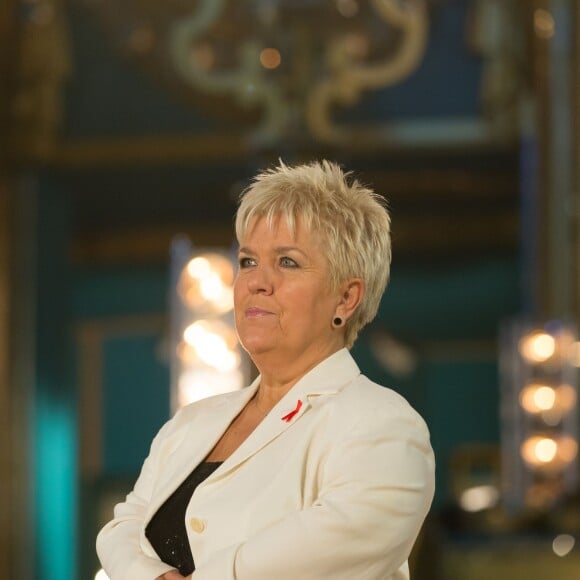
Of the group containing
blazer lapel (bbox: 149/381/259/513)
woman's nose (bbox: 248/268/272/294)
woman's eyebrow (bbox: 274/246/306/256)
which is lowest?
blazer lapel (bbox: 149/381/259/513)

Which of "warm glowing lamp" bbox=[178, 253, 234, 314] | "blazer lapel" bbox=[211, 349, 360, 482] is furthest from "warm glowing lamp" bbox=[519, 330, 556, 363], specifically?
"blazer lapel" bbox=[211, 349, 360, 482]

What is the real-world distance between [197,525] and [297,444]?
0.16 meters

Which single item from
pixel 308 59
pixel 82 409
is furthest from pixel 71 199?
pixel 308 59

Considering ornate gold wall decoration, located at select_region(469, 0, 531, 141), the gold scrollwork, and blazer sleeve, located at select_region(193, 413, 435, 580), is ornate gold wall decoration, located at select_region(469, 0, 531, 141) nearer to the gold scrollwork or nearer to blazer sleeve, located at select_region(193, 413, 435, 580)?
the gold scrollwork

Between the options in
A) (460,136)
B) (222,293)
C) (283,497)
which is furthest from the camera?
(460,136)

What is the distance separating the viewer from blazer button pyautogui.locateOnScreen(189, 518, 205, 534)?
185cm

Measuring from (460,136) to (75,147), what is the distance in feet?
7.28

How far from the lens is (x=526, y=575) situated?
16.9ft

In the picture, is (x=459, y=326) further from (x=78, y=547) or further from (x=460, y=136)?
(x=78, y=547)

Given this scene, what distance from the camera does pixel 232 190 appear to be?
8.56m

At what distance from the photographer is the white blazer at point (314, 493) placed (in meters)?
1.74

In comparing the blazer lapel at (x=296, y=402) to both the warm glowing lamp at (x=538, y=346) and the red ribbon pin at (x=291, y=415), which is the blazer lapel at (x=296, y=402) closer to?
the red ribbon pin at (x=291, y=415)

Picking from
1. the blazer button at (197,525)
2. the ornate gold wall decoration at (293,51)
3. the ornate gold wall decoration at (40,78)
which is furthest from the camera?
the ornate gold wall decoration at (40,78)

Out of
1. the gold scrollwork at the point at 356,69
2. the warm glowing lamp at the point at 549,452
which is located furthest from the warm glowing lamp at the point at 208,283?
the gold scrollwork at the point at 356,69
